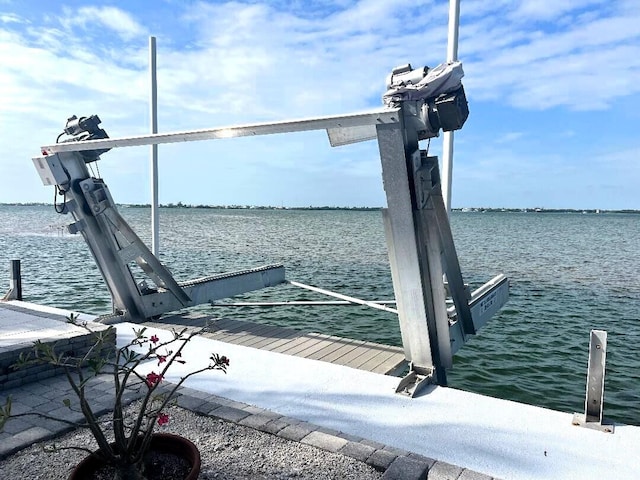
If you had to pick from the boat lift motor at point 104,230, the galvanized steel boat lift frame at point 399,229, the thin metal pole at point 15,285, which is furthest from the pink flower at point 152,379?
the thin metal pole at point 15,285

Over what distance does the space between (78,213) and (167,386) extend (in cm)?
371

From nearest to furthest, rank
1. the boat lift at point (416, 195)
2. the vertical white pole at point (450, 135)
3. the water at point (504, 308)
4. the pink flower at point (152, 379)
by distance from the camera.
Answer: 1. the pink flower at point (152, 379)
2. the boat lift at point (416, 195)
3. the vertical white pole at point (450, 135)
4. the water at point (504, 308)

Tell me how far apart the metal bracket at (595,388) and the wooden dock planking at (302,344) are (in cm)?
220

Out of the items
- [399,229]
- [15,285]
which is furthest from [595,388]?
[15,285]

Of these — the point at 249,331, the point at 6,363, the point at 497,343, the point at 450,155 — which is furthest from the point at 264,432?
the point at 497,343

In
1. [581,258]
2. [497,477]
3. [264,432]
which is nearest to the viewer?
[497,477]

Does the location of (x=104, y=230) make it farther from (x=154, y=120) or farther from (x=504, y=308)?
(x=504, y=308)

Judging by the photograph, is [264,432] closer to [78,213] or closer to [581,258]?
[78,213]

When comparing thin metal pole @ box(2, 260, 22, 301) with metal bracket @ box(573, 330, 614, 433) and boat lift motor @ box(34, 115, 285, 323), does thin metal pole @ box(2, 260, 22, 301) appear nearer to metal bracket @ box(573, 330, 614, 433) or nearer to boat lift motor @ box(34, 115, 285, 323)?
boat lift motor @ box(34, 115, 285, 323)

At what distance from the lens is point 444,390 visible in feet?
16.0

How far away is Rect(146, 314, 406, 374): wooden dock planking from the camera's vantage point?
20.0 feet

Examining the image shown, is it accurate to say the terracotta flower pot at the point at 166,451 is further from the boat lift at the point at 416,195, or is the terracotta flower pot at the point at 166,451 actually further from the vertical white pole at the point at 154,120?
the vertical white pole at the point at 154,120

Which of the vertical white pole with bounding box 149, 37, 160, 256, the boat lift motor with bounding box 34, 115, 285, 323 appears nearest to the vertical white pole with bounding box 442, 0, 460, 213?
the boat lift motor with bounding box 34, 115, 285, 323

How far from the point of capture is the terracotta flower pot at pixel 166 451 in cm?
279
